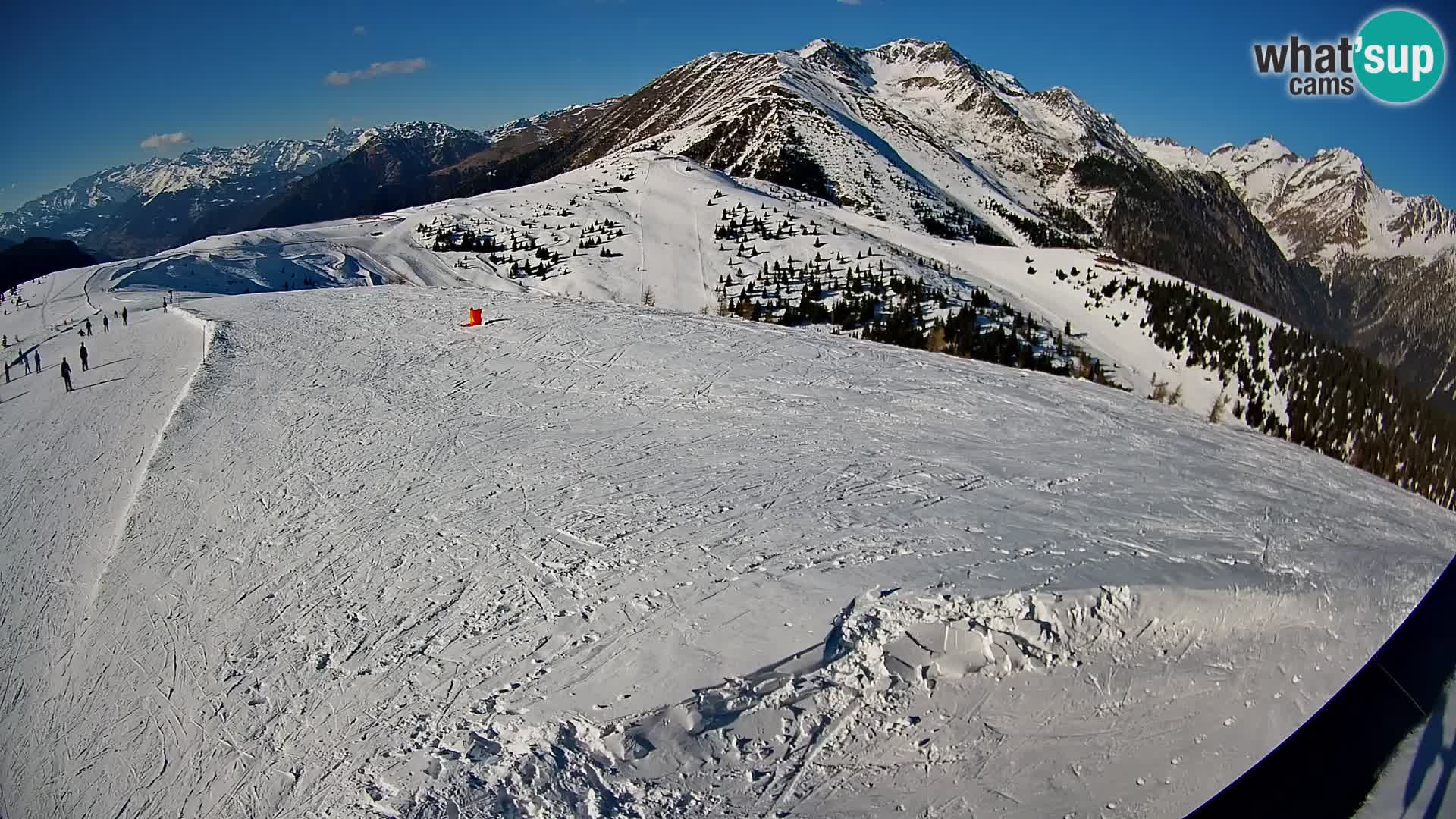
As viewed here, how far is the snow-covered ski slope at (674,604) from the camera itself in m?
6.24

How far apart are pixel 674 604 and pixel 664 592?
0.27 meters

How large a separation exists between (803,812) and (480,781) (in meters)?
2.82

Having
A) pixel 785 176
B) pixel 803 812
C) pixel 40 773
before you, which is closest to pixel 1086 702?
pixel 803 812

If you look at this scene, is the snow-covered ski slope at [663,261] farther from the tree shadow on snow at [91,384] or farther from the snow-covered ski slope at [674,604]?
the snow-covered ski slope at [674,604]

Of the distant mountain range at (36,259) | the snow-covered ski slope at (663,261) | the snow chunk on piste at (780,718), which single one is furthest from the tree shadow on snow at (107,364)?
the distant mountain range at (36,259)

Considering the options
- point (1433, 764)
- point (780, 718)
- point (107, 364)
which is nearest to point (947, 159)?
point (107, 364)

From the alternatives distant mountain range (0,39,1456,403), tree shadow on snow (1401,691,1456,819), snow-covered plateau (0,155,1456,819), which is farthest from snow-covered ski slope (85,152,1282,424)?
distant mountain range (0,39,1456,403)

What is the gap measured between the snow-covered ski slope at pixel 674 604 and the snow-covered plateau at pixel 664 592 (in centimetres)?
4

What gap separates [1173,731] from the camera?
6.39 meters

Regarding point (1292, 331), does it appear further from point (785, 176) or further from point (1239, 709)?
point (785, 176)

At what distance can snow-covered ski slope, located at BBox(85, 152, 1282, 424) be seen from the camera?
2859cm

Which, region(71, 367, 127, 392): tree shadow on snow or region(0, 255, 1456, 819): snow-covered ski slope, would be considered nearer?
region(0, 255, 1456, 819): snow-covered ski slope

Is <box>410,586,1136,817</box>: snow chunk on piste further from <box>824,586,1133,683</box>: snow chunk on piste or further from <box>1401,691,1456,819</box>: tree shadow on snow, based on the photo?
<box>1401,691,1456,819</box>: tree shadow on snow

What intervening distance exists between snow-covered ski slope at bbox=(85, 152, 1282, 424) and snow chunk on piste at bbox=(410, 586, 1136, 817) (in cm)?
1885
